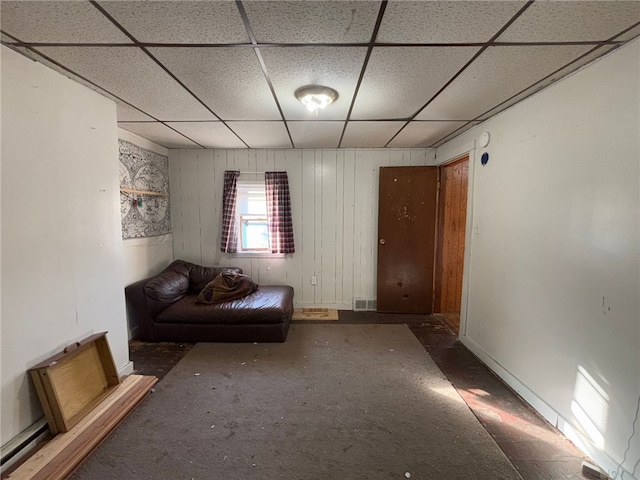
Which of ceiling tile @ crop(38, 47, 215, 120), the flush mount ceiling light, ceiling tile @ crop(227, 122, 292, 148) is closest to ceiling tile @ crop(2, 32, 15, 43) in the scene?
ceiling tile @ crop(38, 47, 215, 120)

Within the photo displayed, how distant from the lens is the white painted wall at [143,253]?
286cm

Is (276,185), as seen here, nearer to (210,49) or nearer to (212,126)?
(212,126)

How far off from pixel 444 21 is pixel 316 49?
63cm

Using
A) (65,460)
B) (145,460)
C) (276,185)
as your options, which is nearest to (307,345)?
(145,460)

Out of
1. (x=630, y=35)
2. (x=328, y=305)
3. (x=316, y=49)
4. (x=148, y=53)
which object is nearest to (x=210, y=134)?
(x=148, y=53)

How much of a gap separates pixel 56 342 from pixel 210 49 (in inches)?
79.8

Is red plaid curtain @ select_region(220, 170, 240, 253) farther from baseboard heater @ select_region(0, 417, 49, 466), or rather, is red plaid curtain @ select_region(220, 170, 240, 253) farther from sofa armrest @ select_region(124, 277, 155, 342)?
baseboard heater @ select_region(0, 417, 49, 466)

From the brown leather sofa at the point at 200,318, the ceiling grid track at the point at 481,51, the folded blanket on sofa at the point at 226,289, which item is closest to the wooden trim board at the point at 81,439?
the brown leather sofa at the point at 200,318

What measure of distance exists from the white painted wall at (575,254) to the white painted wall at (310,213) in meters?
1.64

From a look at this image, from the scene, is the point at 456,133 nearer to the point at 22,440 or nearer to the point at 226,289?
the point at 226,289

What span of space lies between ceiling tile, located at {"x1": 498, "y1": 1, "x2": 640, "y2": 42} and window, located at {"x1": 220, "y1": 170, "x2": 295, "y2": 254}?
9.07 ft

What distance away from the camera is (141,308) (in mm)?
2789

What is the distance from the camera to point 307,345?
9.07 ft

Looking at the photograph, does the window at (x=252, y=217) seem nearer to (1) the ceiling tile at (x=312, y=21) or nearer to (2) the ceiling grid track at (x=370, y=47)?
(2) the ceiling grid track at (x=370, y=47)
